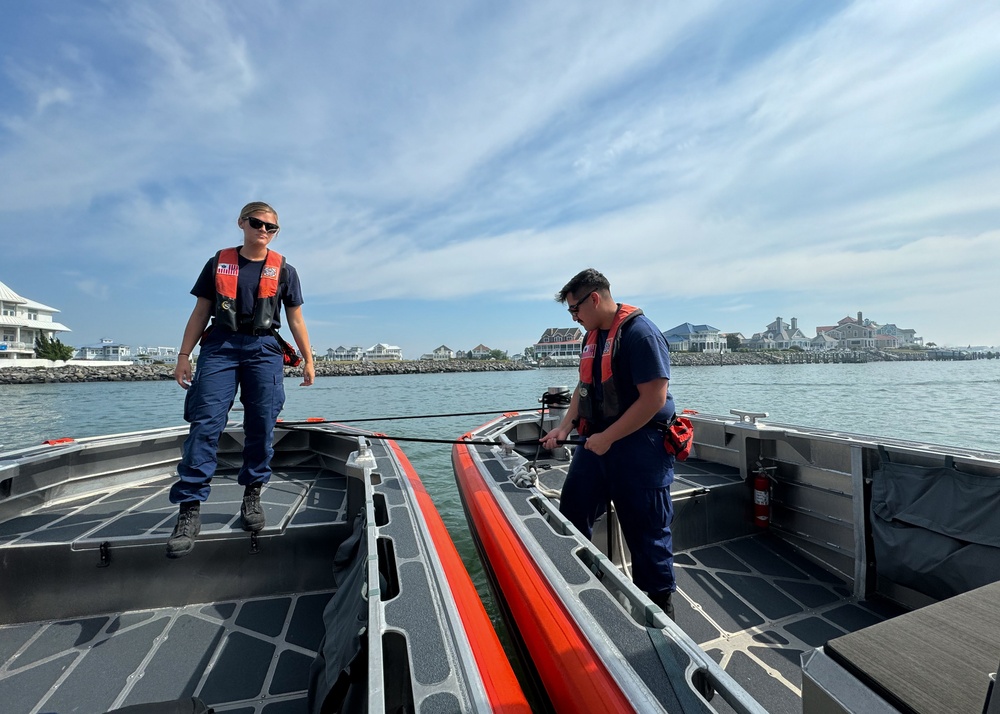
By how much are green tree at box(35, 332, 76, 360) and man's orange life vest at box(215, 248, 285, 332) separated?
64749 mm

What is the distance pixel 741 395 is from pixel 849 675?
84.7 feet

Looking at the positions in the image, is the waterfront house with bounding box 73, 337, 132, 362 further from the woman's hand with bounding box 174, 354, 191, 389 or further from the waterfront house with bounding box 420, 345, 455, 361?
the woman's hand with bounding box 174, 354, 191, 389

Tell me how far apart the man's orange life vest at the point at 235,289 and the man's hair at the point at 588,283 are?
66.0 inches

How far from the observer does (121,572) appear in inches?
89.4

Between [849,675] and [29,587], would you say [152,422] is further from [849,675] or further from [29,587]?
[849,675]

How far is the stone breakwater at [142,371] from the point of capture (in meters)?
39.1

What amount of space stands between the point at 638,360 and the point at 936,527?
1945 millimetres

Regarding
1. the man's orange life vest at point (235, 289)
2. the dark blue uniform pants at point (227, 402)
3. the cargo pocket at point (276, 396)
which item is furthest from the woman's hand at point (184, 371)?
the cargo pocket at point (276, 396)

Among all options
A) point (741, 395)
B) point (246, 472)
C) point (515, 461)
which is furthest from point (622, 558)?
point (741, 395)

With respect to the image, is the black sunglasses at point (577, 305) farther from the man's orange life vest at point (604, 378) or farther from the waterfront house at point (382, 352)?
the waterfront house at point (382, 352)

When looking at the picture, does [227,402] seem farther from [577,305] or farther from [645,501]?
[645,501]

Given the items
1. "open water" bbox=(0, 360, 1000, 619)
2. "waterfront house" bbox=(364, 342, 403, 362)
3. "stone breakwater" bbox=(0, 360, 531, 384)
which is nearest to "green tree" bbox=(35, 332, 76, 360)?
"stone breakwater" bbox=(0, 360, 531, 384)

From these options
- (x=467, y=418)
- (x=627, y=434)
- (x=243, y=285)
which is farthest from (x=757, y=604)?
(x=467, y=418)

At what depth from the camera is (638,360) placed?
2.13 metres
